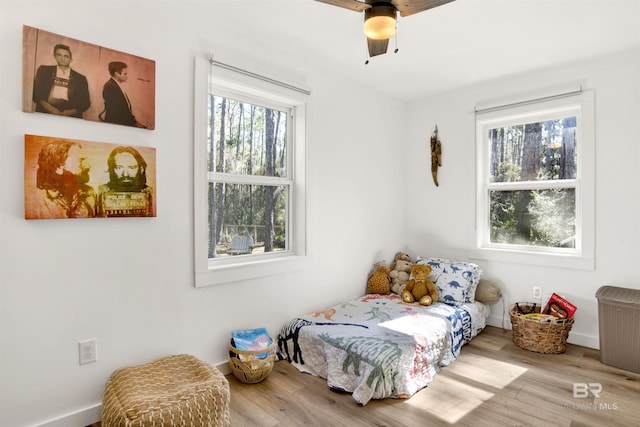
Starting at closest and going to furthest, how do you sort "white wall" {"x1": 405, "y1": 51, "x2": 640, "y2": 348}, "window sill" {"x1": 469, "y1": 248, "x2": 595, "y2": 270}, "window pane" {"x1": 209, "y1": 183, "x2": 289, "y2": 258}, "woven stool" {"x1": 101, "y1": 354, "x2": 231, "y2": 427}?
1. "woven stool" {"x1": 101, "y1": 354, "x2": 231, "y2": 427}
2. "window pane" {"x1": 209, "y1": 183, "x2": 289, "y2": 258}
3. "white wall" {"x1": 405, "y1": 51, "x2": 640, "y2": 348}
4. "window sill" {"x1": 469, "y1": 248, "x2": 595, "y2": 270}

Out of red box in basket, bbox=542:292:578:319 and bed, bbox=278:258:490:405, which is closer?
bed, bbox=278:258:490:405

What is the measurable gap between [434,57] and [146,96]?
7.21ft

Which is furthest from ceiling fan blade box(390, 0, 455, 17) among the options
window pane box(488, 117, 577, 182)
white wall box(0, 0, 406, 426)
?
window pane box(488, 117, 577, 182)

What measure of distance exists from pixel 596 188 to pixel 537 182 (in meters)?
0.47

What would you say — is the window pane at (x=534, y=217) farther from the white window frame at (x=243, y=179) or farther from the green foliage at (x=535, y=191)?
the white window frame at (x=243, y=179)

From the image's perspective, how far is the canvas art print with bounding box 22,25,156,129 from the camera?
173 cm

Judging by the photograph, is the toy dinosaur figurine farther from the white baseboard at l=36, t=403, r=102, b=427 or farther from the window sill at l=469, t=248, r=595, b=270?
the white baseboard at l=36, t=403, r=102, b=427

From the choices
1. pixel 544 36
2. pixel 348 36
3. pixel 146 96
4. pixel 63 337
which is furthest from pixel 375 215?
pixel 63 337

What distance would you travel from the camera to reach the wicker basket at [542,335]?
286 cm

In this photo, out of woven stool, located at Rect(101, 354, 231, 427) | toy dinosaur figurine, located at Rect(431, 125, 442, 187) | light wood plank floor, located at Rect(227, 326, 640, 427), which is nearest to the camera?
woven stool, located at Rect(101, 354, 231, 427)

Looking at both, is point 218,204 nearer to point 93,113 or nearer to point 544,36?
point 93,113

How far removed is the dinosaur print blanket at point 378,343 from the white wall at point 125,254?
275 millimetres

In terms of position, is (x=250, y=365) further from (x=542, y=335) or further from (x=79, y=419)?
(x=542, y=335)

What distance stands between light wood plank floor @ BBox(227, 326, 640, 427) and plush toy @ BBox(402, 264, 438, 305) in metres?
0.61
